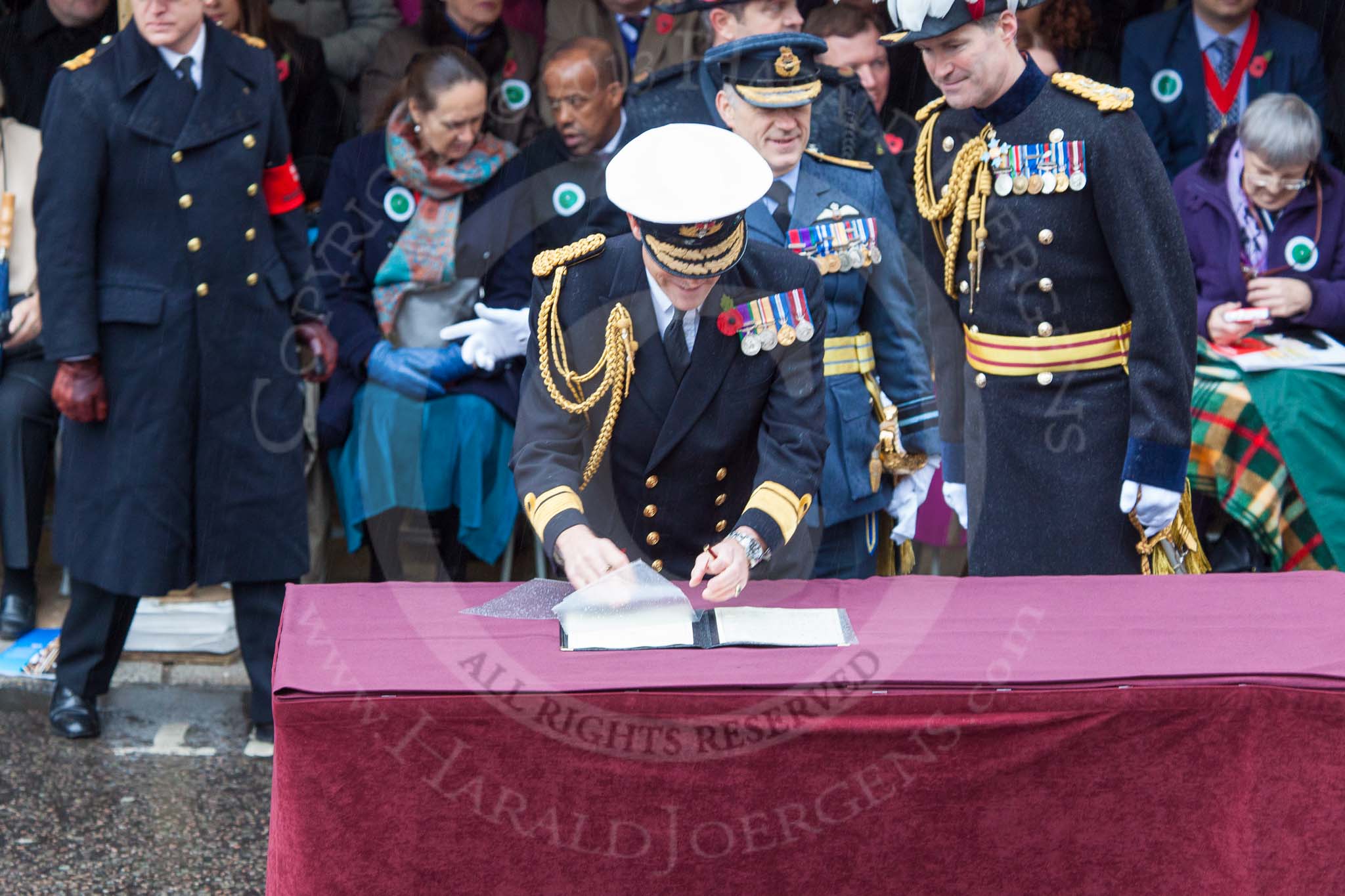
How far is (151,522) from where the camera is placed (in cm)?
385

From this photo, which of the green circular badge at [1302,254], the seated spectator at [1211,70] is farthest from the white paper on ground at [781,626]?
the seated spectator at [1211,70]

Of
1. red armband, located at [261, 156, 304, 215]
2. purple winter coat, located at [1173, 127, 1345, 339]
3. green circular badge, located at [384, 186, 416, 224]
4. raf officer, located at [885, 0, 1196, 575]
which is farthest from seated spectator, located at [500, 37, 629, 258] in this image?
purple winter coat, located at [1173, 127, 1345, 339]

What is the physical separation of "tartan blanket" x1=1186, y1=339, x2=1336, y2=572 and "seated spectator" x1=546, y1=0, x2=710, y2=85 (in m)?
1.79

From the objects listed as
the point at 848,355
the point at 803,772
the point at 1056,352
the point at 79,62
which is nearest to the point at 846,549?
the point at 848,355

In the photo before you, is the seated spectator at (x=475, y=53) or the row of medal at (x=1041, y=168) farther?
the seated spectator at (x=475, y=53)

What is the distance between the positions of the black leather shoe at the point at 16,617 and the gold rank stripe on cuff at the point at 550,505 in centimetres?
249

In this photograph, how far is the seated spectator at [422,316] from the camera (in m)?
4.46

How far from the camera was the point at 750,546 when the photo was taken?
2545 millimetres

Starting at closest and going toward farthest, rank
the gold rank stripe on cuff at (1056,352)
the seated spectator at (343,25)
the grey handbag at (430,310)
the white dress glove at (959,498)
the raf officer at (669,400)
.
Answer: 1. the raf officer at (669,400)
2. the gold rank stripe on cuff at (1056,352)
3. the white dress glove at (959,498)
4. the grey handbag at (430,310)
5. the seated spectator at (343,25)

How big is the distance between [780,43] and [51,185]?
1708 millimetres

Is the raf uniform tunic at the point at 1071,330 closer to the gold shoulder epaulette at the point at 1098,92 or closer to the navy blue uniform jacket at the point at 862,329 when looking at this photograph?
the gold shoulder epaulette at the point at 1098,92

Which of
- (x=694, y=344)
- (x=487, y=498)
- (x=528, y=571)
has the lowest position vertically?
(x=528, y=571)

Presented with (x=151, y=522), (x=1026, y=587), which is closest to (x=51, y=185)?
(x=151, y=522)

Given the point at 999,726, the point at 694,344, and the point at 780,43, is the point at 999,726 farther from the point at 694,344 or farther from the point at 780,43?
the point at 780,43
